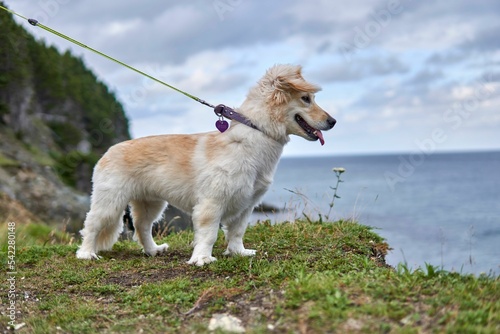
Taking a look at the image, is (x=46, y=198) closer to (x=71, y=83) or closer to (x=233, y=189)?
(x=233, y=189)

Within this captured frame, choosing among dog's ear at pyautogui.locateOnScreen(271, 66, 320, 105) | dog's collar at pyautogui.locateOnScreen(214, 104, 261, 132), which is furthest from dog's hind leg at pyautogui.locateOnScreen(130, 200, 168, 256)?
dog's ear at pyautogui.locateOnScreen(271, 66, 320, 105)

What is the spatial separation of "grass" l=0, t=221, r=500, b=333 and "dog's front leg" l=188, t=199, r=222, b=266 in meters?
0.18

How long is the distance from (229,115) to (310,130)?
98 cm

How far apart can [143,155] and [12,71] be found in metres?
39.1

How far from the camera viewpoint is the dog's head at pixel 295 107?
21.5 ft

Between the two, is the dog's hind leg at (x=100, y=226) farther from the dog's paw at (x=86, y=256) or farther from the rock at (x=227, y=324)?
the rock at (x=227, y=324)

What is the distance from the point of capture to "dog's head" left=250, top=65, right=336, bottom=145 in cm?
656

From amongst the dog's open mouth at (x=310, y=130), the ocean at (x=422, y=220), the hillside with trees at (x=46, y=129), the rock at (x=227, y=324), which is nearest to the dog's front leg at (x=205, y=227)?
the dog's open mouth at (x=310, y=130)

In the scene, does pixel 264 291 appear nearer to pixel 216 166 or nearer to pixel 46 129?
pixel 216 166

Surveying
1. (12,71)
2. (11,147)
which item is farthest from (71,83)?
(11,147)

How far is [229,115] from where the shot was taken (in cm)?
679

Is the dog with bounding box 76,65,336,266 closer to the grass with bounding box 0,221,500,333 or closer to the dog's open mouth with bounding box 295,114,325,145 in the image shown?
the dog's open mouth with bounding box 295,114,325,145

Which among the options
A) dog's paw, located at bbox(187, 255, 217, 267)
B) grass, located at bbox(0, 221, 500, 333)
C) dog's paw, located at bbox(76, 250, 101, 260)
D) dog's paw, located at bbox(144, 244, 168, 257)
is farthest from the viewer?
dog's paw, located at bbox(144, 244, 168, 257)

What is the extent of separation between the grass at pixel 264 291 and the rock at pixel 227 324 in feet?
0.25
